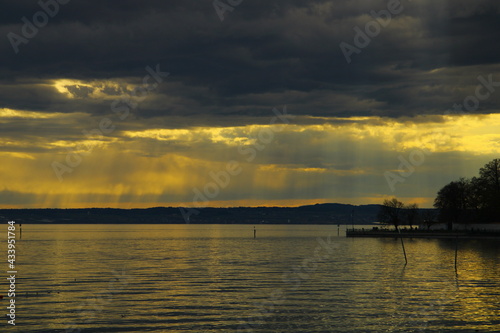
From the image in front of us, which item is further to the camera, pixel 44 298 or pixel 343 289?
pixel 343 289

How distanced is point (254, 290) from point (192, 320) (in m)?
17.2

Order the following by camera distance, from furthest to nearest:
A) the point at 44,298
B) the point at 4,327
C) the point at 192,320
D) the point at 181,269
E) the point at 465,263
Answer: the point at 465,263 < the point at 181,269 < the point at 44,298 < the point at 192,320 < the point at 4,327

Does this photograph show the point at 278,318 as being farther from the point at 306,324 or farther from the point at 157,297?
the point at 157,297

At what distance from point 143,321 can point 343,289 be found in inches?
985

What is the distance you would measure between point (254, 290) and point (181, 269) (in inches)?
1085

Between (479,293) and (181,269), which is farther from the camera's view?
(181,269)

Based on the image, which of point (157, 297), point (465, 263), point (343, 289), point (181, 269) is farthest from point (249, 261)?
point (157, 297)

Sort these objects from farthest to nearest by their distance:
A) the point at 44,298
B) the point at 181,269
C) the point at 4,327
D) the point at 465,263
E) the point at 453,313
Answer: the point at 465,263 < the point at 181,269 < the point at 44,298 < the point at 453,313 < the point at 4,327

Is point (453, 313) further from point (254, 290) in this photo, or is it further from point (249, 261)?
point (249, 261)

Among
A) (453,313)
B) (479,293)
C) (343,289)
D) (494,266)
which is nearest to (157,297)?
(343,289)

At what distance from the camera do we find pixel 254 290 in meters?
63.0

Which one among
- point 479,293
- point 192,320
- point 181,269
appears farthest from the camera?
point 181,269

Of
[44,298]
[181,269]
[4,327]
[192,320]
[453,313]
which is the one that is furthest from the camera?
[181,269]

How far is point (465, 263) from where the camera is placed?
99375mm
